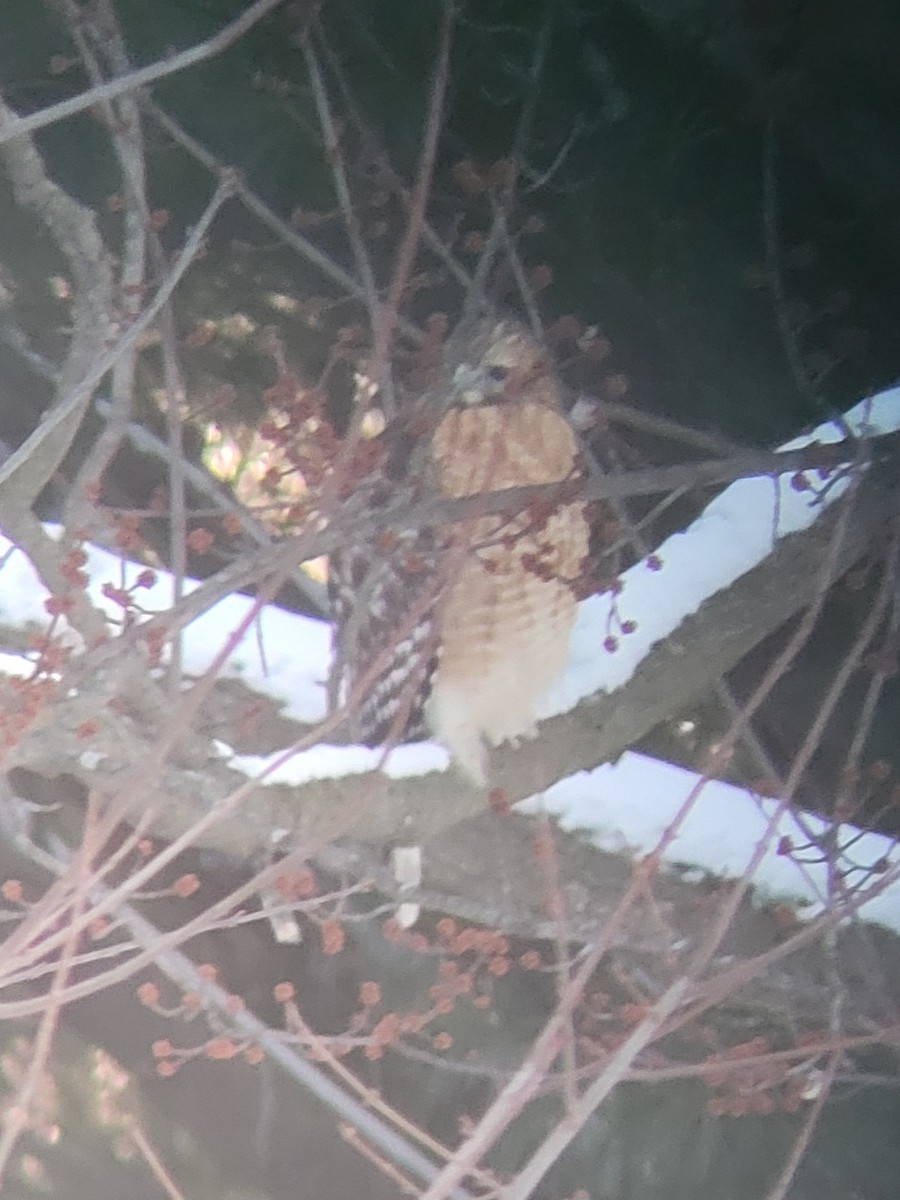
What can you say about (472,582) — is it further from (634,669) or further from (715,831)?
(715,831)

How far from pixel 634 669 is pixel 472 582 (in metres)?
0.18

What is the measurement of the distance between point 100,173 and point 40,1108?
2.24 feet

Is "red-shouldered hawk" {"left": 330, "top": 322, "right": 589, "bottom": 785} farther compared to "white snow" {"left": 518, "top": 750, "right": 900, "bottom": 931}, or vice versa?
"white snow" {"left": 518, "top": 750, "right": 900, "bottom": 931}

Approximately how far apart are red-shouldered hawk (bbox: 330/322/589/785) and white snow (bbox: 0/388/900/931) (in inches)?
1.2

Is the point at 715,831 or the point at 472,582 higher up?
the point at 472,582

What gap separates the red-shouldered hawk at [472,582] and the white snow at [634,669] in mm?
31

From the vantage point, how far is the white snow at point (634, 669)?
76 centimetres

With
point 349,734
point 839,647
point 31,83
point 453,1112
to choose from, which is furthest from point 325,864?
point 31,83

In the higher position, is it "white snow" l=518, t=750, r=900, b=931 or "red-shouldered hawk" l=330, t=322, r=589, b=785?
"red-shouldered hawk" l=330, t=322, r=589, b=785

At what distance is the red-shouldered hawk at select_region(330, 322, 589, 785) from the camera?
710 mm

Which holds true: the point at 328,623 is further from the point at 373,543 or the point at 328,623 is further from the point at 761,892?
the point at 761,892

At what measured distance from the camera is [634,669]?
86 cm

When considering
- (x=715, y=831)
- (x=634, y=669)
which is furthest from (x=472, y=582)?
(x=715, y=831)

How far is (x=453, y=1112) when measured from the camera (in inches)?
29.4
